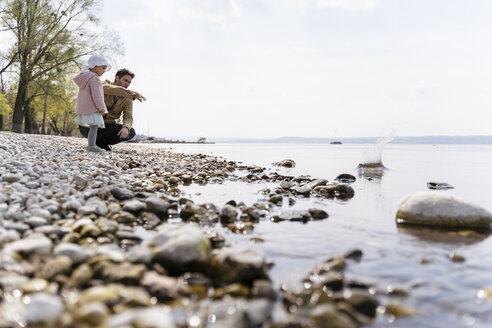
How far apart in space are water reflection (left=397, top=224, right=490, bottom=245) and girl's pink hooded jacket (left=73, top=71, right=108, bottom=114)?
286 inches

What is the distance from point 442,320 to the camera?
80.5 inches

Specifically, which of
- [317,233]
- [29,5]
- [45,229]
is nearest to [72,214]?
[45,229]

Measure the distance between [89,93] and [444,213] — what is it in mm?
7947

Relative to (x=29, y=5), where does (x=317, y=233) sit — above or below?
below

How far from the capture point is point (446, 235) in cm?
384

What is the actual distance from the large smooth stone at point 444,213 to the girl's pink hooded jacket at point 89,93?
23.5 feet

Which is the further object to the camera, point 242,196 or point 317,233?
point 242,196

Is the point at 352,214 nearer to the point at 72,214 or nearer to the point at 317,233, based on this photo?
the point at 317,233

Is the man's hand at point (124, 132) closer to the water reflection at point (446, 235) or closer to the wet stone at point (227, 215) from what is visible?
the wet stone at point (227, 215)

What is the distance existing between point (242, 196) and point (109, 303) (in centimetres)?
430

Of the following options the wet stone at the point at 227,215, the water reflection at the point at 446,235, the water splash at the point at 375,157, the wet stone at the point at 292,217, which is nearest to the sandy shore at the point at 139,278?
the wet stone at the point at 227,215

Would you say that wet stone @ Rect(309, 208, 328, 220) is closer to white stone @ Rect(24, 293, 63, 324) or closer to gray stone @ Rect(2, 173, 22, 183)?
white stone @ Rect(24, 293, 63, 324)

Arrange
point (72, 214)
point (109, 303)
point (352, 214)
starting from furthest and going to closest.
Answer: point (352, 214) → point (72, 214) → point (109, 303)

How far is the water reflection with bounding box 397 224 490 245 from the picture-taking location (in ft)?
12.0
